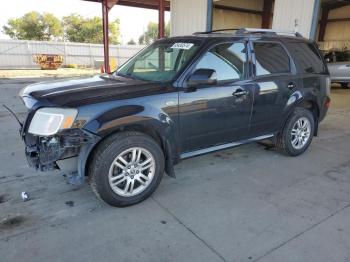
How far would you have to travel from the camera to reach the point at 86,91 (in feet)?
10.0

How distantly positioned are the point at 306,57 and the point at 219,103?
2.01 metres

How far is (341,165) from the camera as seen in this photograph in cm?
459

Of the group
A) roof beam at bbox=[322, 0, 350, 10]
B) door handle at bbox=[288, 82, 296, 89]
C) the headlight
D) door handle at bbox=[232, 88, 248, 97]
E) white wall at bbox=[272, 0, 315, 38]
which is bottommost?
the headlight

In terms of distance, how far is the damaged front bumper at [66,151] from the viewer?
9.29 feet

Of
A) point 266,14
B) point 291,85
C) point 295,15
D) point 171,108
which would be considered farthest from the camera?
point 266,14

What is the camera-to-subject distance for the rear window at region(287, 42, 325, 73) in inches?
180

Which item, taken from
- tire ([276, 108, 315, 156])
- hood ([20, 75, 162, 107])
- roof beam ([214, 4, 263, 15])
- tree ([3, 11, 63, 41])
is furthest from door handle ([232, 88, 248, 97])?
tree ([3, 11, 63, 41])

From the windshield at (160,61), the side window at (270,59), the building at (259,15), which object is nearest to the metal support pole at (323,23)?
the building at (259,15)

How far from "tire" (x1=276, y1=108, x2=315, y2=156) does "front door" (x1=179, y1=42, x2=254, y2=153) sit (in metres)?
0.88

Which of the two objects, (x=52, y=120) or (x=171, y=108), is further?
(x=171, y=108)

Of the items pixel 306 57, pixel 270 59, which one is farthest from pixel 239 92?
pixel 306 57

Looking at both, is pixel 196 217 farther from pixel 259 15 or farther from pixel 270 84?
pixel 259 15

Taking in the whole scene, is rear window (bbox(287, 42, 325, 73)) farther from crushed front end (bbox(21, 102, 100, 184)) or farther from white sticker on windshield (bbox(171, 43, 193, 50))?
crushed front end (bbox(21, 102, 100, 184))

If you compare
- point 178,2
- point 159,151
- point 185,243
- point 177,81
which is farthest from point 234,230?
point 178,2
